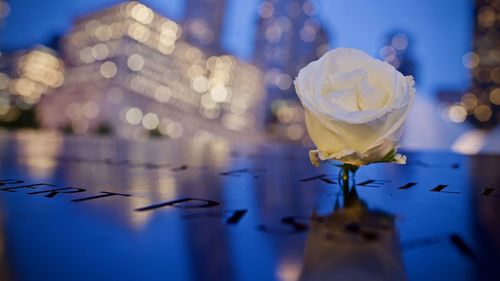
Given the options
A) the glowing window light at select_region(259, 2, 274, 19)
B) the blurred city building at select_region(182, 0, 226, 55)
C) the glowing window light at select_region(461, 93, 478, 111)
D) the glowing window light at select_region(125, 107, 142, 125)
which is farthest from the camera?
the glowing window light at select_region(259, 2, 274, 19)

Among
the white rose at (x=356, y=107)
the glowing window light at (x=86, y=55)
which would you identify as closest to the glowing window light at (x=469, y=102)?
the glowing window light at (x=86, y=55)

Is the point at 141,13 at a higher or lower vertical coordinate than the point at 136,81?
higher

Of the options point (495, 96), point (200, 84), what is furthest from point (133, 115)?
point (495, 96)

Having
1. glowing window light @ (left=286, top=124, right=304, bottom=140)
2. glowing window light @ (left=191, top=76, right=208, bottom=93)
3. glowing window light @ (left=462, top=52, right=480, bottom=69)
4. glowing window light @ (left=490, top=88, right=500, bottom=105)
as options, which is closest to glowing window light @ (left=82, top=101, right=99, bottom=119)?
glowing window light @ (left=191, top=76, right=208, bottom=93)

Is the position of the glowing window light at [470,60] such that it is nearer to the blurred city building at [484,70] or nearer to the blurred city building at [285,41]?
the blurred city building at [484,70]

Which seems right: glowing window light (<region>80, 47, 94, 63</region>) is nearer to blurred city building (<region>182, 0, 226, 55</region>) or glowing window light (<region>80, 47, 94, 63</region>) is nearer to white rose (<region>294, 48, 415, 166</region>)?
blurred city building (<region>182, 0, 226, 55</region>)

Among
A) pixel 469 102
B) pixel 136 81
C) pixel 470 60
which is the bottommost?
pixel 469 102

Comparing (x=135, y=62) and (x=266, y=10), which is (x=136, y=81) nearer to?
(x=135, y=62)

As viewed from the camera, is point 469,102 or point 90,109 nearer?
point 90,109
